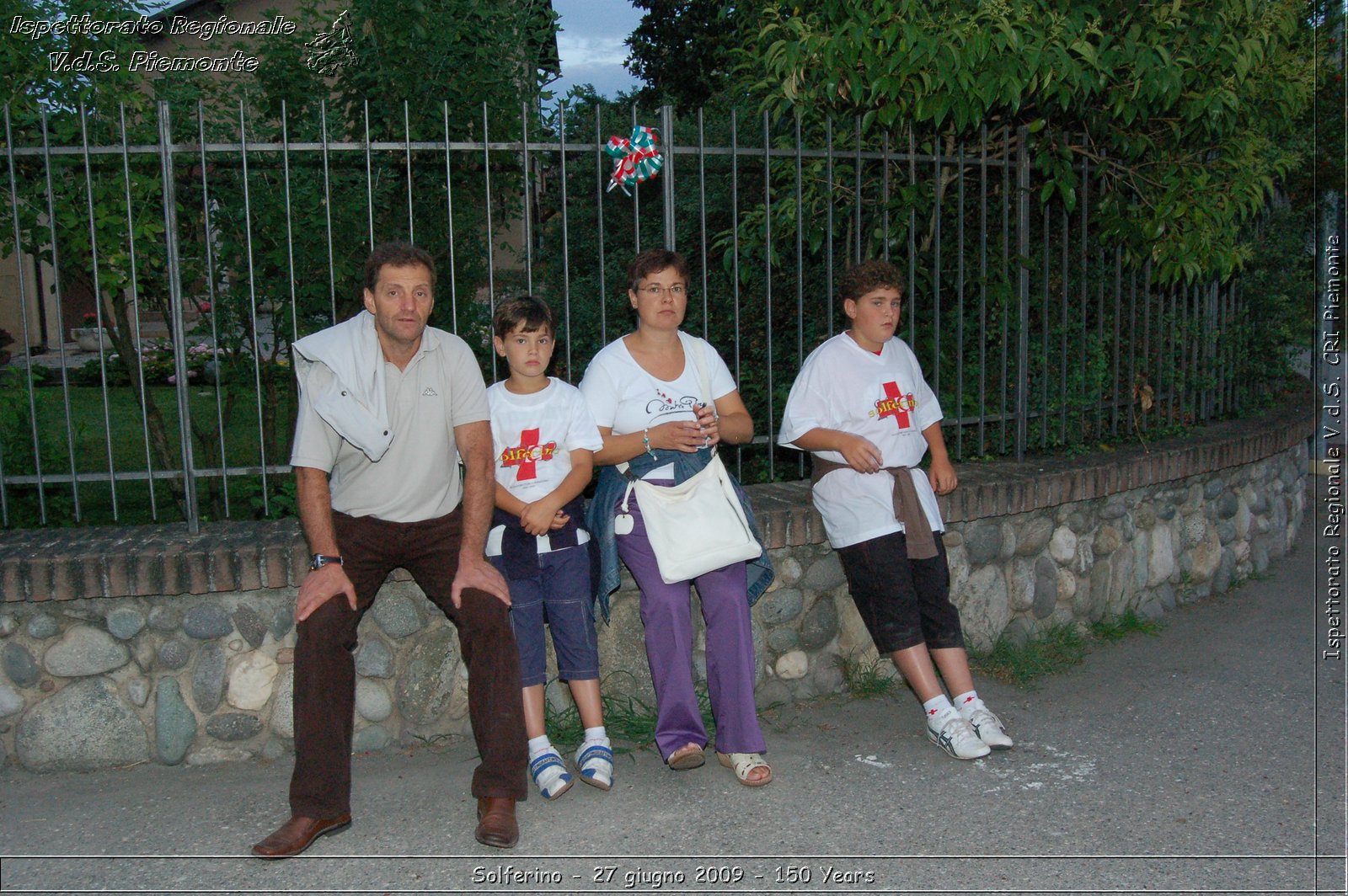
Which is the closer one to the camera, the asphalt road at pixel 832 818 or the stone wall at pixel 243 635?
the asphalt road at pixel 832 818

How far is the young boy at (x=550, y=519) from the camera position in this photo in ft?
12.5

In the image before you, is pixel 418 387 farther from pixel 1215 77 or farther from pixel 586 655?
pixel 1215 77

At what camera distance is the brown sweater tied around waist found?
4137mm

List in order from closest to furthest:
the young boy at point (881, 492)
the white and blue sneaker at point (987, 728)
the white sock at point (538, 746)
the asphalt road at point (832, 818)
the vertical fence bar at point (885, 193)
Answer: the asphalt road at point (832, 818), the white sock at point (538, 746), the white and blue sneaker at point (987, 728), the young boy at point (881, 492), the vertical fence bar at point (885, 193)

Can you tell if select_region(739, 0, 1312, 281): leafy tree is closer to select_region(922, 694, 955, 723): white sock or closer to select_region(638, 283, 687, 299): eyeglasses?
select_region(638, 283, 687, 299): eyeglasses

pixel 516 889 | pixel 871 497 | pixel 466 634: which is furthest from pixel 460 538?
pixel 871 497

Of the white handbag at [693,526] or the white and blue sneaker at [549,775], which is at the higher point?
the white handbag at [693,526]

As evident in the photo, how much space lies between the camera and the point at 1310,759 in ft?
12.7

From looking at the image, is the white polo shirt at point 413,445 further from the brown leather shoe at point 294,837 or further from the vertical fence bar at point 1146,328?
the vertical fence bar at point 1146,328

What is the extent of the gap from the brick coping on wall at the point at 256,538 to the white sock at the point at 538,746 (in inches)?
37.2

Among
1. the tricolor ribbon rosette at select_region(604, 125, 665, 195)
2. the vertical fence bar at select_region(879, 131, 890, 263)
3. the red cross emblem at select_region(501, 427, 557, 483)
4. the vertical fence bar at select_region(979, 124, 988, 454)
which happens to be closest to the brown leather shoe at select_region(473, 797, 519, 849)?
the red cross emblem at select_region(501, 427, 557, 483)

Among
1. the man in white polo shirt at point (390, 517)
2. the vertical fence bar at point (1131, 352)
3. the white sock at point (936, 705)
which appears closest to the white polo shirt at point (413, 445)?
the man in white polo shirt at point (390, 517)

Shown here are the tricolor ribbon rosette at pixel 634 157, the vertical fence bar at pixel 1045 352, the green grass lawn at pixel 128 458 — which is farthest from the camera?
the vertical fence bar at pixel 1045 352

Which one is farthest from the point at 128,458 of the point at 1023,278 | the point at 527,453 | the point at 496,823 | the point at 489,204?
the point at 1023,278
